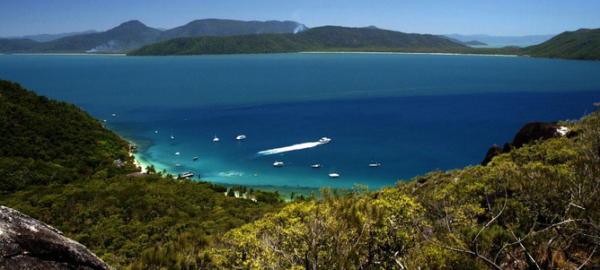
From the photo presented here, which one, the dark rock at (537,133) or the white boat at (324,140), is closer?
the dark rock at (537,133)

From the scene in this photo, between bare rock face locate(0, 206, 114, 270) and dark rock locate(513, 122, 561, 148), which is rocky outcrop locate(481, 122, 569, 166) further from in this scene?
bare rock face locate(0, 206, 114, 270)

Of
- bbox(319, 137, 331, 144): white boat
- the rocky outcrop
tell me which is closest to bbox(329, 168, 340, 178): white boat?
bbox(319, 137, 331, 144): white boat

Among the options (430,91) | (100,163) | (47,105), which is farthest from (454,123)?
(47,105)

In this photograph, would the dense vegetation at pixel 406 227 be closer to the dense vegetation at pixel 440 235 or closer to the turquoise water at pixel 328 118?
the dense vegetation at pixel 440 235

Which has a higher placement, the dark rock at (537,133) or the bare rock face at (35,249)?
the bare rock face at (35,249)

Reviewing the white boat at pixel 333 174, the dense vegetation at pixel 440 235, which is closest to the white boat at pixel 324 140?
the white boat at pixel 333 174

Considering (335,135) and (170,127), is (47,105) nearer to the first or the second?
(170,127)
